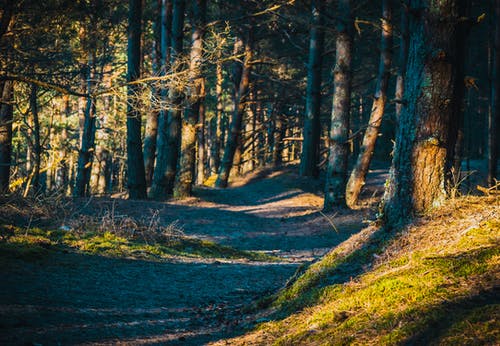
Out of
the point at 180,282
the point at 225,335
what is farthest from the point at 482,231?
the point at 180,282

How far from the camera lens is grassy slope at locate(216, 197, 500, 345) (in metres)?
3.33

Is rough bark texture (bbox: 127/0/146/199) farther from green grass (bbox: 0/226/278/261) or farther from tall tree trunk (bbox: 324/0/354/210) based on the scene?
green grass (bbox: 0/226/278/261)

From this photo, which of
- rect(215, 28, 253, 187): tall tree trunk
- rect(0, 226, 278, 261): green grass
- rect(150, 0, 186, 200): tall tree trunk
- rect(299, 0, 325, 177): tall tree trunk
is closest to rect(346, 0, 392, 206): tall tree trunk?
rect(299, 0, 325, 177): tall tree trunk

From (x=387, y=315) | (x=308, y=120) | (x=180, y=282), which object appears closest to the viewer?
(x=387, y=315)

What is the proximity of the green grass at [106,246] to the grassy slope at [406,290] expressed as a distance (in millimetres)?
3601

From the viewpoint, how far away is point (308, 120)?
74.6 feet

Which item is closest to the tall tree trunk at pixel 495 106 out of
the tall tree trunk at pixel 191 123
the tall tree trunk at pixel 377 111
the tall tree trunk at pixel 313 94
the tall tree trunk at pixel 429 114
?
the tall tree trunk at pixel 377 111

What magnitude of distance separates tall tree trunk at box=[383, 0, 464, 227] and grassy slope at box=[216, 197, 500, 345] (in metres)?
0.30

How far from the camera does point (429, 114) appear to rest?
5582mm

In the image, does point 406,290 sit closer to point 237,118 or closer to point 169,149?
point 169,149

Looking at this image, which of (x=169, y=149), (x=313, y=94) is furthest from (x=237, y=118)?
(x=169, y=149)

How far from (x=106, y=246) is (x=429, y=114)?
18.1 feet

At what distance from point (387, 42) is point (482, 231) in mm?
14433

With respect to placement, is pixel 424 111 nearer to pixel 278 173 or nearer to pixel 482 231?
pixel 482 231
